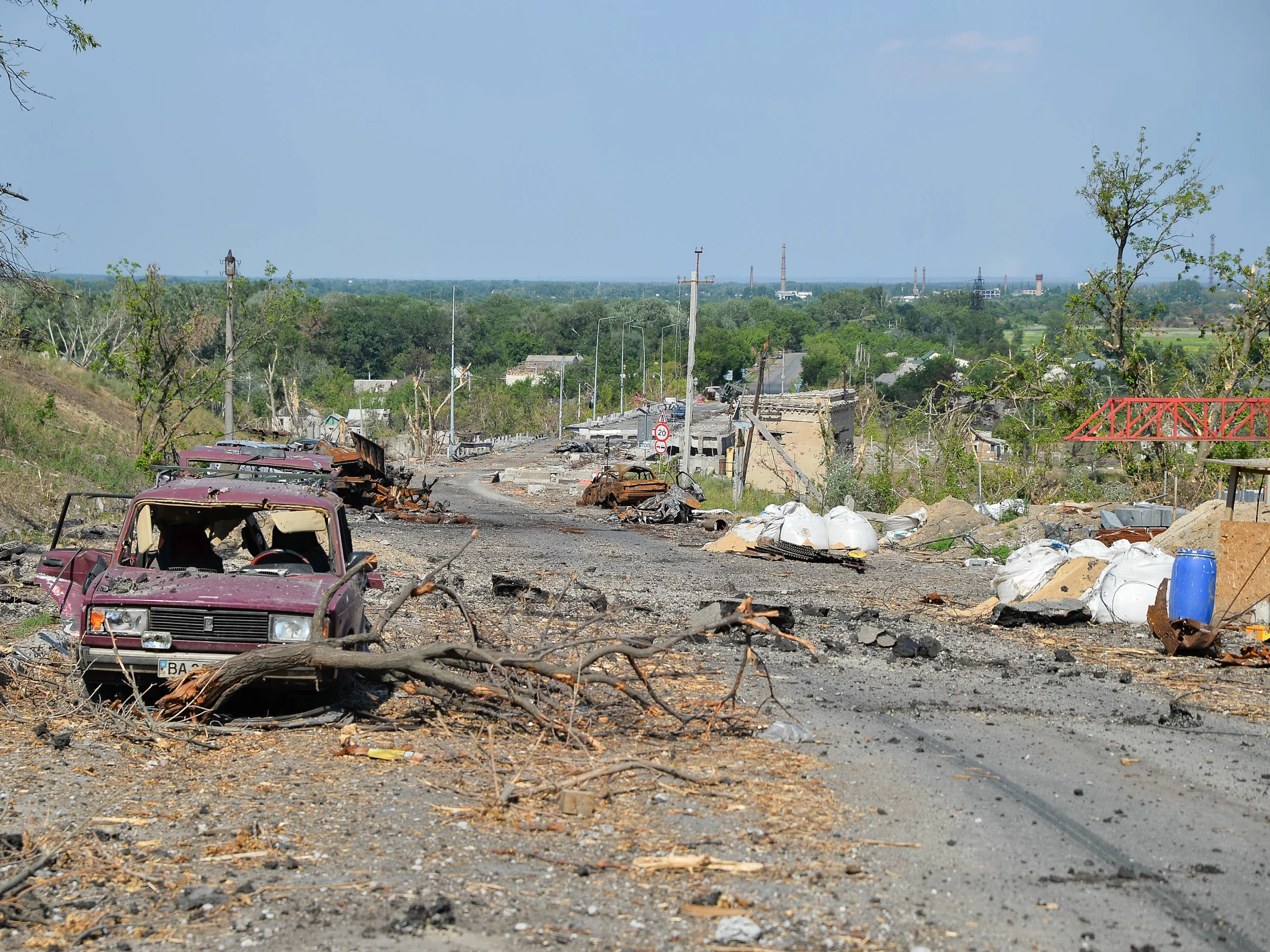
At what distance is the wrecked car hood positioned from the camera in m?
7.86

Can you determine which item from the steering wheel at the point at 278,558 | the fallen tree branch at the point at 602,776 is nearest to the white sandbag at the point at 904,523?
the steering wheel at the point at 278,558

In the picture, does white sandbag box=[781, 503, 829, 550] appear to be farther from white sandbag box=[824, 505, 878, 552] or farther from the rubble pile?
Answer: the rubble pile

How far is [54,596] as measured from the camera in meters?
9.39

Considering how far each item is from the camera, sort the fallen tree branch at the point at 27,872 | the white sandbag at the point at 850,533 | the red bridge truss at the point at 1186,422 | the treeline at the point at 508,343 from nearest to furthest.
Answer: the fallen tree branch at the point at 27,872 → the red bridge truss at the point at 1186,422 → the white sandbag at the point at 850,533 → the treeline at the point at 508,343

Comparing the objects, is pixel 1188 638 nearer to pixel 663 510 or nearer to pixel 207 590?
pixel 207 590

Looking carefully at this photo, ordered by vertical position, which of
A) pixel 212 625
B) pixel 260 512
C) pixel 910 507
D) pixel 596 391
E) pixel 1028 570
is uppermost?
pixel 260 512

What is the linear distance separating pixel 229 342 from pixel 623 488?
1174cm

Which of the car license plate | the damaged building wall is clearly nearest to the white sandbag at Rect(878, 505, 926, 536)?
the damaged building wall

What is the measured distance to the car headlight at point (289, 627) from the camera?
796 centimetres

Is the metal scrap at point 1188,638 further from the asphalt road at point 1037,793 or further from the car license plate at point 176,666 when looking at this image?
the car license plate at point 176,666

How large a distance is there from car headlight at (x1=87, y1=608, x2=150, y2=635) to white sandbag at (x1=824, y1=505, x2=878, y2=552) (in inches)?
701

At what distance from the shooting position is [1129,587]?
47.4 ft

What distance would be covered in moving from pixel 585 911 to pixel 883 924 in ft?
4.17

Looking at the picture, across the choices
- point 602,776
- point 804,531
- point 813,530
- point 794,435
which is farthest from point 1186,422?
point 794,435
